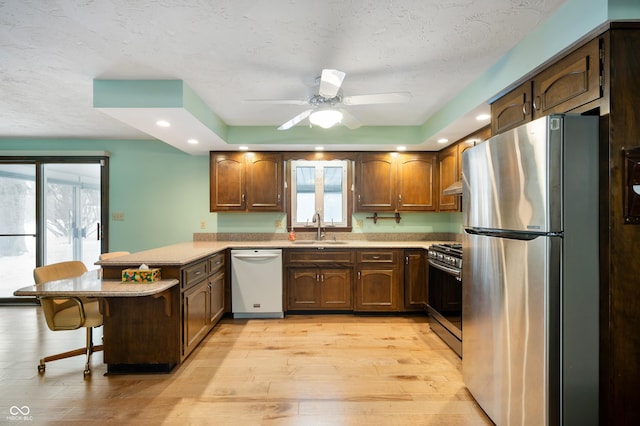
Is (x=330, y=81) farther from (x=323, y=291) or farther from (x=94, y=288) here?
(x=323, y=291)

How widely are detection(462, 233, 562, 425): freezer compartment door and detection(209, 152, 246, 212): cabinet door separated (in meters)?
2.82

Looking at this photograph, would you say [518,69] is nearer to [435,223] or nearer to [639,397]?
[639,397]

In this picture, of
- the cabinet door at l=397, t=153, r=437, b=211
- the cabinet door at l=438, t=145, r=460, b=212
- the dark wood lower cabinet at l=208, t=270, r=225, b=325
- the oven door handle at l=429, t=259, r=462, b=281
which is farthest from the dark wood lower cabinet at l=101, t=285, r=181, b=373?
the cabinet door at l=438, t=145, r=460, b=212

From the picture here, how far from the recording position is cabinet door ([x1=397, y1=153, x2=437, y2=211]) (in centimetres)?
404

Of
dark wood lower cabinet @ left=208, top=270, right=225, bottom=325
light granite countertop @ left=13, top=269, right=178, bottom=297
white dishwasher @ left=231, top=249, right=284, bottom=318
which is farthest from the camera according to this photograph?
white dishwasher @ left=231, top=249, right=284, bottom=318

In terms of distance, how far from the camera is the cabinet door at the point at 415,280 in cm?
368

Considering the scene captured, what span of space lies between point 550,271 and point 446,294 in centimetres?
160

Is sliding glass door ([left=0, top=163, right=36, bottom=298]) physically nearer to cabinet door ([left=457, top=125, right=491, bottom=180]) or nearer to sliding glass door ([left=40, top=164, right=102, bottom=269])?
sliding glass door ([left=40, top=164, right=102, bottom=269])

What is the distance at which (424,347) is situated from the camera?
288cm

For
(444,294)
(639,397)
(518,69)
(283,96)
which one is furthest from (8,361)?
(518,69)

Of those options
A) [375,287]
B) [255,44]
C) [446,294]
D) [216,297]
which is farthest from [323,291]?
[255,44]

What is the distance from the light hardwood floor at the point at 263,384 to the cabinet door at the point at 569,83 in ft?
6.09

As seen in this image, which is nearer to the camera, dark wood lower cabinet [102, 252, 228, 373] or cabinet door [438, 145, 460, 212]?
dark wood lower cabinet [102, 252, 228, 373]

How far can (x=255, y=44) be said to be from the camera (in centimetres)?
198
